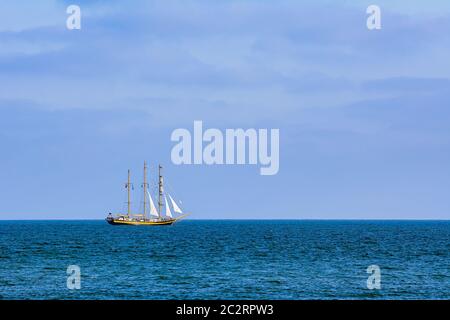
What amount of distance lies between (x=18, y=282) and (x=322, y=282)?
24.6 m

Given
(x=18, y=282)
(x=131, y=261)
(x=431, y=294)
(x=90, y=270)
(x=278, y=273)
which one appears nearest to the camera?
(x=431, y=294)

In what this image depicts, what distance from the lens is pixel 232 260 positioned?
7819 cm

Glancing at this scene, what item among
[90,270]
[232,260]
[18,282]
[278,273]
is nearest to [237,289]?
[278,273]
